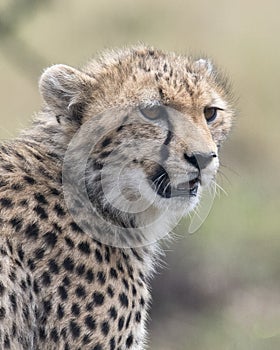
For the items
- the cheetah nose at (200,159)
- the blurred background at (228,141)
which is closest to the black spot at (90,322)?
the cheetah nose at (200,159)

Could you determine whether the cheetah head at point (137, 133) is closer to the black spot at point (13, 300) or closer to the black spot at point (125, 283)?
the black spot at point (125, 283)

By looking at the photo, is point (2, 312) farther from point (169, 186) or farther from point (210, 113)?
point (210, 113)

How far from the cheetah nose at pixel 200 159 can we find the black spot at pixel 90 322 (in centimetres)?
51

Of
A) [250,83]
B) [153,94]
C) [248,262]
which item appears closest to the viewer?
[153,94]

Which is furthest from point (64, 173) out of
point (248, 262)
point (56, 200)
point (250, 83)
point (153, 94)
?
point (250, 83)

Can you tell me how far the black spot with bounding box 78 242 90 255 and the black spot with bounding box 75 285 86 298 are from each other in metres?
0.11

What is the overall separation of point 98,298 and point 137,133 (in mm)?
478

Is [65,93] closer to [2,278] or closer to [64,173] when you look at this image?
[64,173]

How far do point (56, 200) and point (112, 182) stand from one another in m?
0.17

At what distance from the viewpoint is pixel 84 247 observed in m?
3.99

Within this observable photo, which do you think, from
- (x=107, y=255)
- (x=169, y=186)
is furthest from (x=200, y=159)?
(x=107, y=255)

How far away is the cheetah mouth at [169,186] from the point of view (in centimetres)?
393

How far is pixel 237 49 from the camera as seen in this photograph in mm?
7684

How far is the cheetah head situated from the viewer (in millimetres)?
3939
